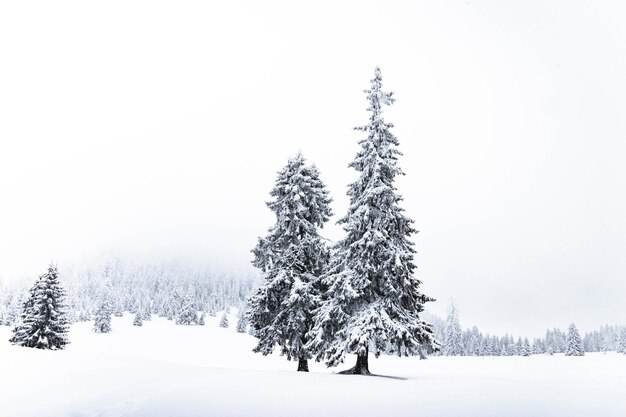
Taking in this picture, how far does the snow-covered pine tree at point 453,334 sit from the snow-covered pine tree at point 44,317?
81844 millimetres

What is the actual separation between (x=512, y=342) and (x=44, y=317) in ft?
460

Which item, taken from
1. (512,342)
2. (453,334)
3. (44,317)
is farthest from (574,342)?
(44,317)

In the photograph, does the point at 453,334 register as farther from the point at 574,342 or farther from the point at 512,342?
the point at 512,342

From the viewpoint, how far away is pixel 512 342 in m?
141

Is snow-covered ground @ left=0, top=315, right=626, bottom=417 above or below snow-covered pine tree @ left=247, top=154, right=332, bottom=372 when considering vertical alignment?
below

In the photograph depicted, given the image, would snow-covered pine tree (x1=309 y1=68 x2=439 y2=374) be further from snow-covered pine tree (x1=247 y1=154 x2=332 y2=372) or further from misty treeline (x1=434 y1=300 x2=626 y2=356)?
misty treeline (x1=434 y1=300 x2=626 y2=356)

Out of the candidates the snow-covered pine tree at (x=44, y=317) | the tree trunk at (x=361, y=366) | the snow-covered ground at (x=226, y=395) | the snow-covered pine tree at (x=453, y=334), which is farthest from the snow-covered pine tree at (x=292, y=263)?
the snow-covered pine tree at (x=453, y=334)

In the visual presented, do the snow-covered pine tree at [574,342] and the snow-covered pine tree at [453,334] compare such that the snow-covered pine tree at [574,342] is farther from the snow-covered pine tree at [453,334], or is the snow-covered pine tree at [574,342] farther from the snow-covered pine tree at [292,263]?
the snow-covered pine tree at [292,263]

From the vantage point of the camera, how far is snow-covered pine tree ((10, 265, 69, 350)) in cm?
3838

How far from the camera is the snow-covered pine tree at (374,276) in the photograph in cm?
1880

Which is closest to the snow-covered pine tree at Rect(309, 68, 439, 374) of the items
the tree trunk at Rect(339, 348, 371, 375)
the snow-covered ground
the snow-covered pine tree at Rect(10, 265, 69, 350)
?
the tree trunk at Rect(339, 348, 371, 375)

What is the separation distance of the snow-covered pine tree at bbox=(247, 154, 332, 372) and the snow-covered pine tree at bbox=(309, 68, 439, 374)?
2050mm

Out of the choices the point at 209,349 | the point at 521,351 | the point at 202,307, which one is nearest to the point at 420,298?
the point at 209,349

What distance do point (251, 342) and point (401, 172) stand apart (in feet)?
187
